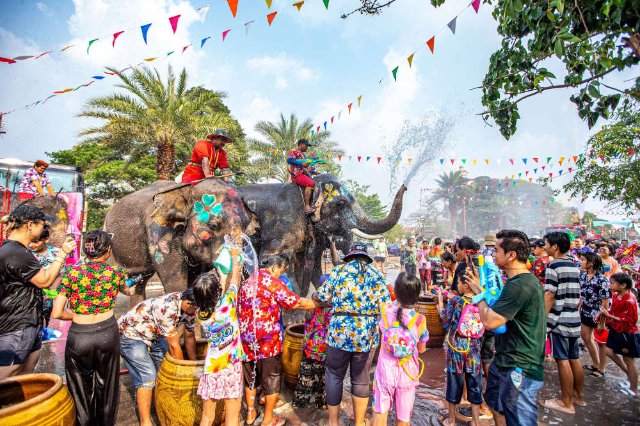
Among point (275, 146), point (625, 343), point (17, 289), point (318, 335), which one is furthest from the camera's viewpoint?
point (275, 146)

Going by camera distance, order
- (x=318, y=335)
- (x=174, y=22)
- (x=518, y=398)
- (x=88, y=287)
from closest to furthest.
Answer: (x=518, y=398) < (x=88, y=287) < (x=318, y=335) < (x=174, y=22)

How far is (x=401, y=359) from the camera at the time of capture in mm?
3141

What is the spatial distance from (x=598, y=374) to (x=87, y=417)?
627cm

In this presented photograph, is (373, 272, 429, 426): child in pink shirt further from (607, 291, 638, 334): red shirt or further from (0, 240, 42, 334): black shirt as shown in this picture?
(607, 291, 638, 334): red shirt

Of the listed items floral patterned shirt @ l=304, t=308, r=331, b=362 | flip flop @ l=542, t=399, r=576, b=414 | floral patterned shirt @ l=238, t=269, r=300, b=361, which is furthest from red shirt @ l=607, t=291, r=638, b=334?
floral patterned shirt @ l=238, t=269, r=300, b=361

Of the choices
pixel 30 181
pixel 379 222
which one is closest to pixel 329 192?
pixel 379 222

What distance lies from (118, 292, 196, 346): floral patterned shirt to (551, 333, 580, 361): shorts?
417cm

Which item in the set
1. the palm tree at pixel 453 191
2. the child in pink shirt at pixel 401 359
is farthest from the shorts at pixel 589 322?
the palm tree at pixel 453 191

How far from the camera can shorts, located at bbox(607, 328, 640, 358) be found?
15.3 ft

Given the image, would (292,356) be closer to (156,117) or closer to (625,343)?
(625,343)

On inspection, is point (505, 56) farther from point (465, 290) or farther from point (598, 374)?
point (598, 374)

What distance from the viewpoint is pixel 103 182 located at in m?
20.1

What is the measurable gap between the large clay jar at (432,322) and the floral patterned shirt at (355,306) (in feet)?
9.49

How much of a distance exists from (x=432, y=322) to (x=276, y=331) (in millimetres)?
3486
